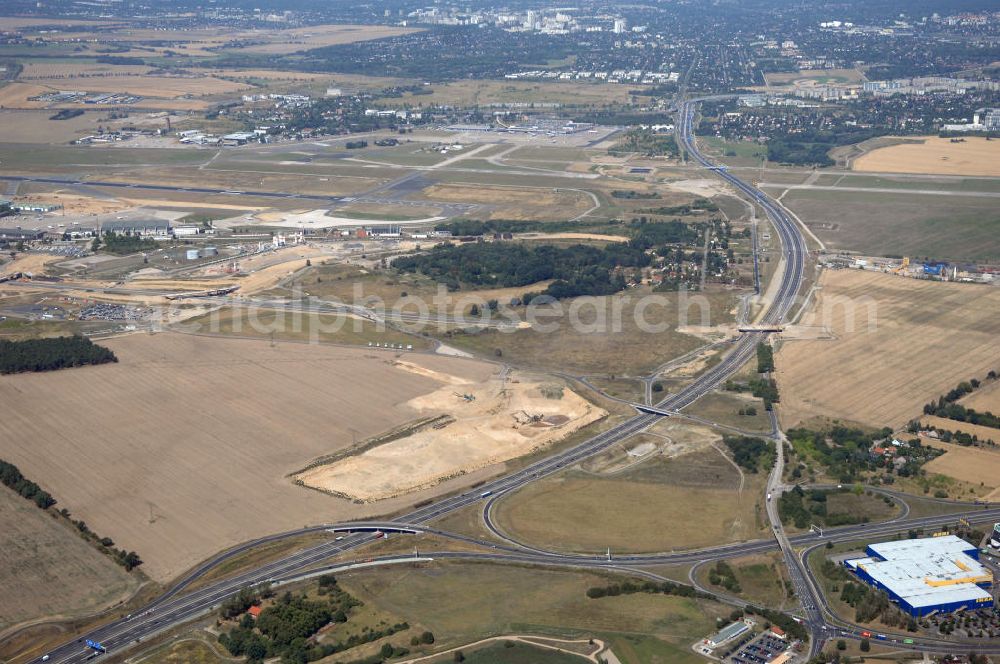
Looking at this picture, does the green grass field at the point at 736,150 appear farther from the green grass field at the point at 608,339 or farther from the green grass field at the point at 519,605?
the green grass field at the point at 519,605

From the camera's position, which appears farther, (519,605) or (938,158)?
(938,158)

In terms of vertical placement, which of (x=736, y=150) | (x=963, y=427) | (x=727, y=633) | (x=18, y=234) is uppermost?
(x=736, y=150)

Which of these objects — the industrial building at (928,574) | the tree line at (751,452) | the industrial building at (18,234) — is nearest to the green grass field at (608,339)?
the tree line at (751,452)

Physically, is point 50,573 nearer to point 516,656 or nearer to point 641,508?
point 516,656

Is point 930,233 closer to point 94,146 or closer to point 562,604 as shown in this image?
point 562,604

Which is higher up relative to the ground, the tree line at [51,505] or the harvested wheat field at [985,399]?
the harvested wheat field at [985,399]

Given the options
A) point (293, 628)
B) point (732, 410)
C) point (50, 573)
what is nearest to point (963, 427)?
point (732, 410)
